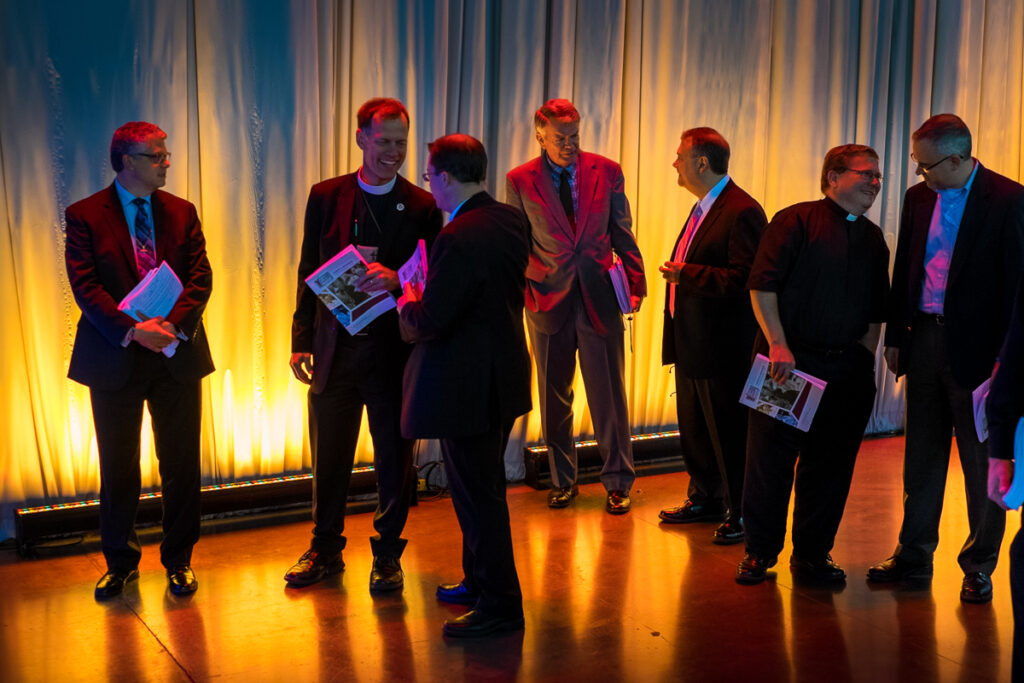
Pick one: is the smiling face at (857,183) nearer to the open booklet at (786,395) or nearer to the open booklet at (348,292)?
the open booklet at (786,395)

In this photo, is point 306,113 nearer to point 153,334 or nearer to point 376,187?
point 376,187

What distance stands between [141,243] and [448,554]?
1.70m

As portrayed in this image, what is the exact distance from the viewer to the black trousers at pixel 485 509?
138 inches

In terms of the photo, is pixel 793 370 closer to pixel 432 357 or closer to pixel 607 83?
pixel 432 357

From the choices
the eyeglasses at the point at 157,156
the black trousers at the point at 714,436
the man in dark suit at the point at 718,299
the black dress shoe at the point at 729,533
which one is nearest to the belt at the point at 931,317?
the man in dark suit at the point at 718,299

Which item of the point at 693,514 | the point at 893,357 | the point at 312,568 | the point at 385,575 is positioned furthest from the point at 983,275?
the point at 312,568

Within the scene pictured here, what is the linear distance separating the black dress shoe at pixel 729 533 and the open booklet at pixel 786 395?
829 millimetres

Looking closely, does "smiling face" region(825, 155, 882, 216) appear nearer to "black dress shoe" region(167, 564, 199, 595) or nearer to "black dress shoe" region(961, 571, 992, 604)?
"black dress shoe" region(961, 571, 992, 604)

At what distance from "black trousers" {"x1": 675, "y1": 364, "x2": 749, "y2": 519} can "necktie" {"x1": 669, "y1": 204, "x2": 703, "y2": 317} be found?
0.29 m

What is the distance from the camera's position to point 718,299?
4559mm

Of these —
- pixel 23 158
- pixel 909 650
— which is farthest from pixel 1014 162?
pixel 23 158

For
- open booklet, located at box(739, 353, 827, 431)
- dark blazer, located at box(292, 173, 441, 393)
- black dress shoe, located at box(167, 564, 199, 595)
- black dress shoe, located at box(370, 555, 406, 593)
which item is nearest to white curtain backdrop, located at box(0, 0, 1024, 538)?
black dress shoe, located at box(167, 564, 199, 595)

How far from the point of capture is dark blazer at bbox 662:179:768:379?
4441mm

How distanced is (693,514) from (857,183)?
176 cm
